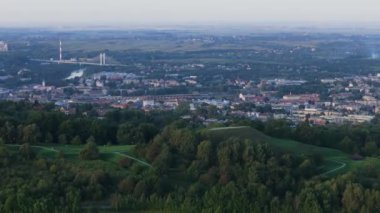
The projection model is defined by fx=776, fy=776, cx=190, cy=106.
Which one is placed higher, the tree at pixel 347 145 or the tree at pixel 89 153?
the tree at pixel 89 153

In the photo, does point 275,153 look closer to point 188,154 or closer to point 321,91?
point 188,154

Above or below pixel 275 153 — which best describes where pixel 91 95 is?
below

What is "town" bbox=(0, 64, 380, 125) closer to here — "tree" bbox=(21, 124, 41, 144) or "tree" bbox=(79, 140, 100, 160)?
"tree" bbox=(21, 124, 41, 144)

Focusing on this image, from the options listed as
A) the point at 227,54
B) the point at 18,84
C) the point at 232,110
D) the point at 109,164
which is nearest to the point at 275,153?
the point at 109,164

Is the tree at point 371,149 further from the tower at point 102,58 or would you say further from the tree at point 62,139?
the tower at point 102,58

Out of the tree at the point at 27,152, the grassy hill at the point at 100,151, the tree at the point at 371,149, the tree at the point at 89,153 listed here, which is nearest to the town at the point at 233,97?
the tree at the point at 371,149

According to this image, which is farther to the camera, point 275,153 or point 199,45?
point 199,45
